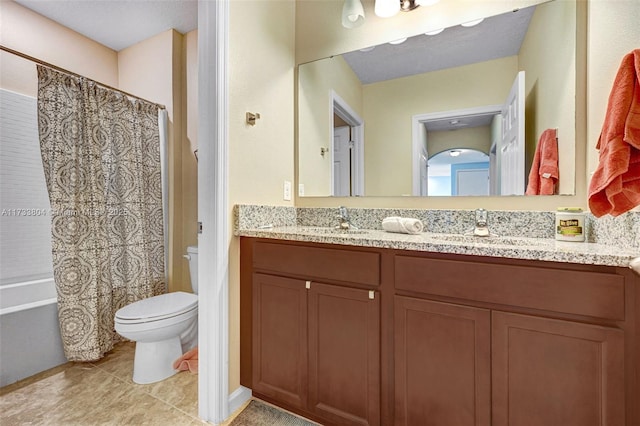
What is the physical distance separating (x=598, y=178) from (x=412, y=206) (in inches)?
31.7

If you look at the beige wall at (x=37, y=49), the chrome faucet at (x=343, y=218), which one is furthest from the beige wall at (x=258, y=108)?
the beige wall at (x=37, y=49)

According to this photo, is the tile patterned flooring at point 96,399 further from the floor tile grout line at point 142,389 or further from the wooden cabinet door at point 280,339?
the wooden cabinet door at point 280,339

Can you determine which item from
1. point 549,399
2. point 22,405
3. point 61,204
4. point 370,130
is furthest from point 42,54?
point 549,399

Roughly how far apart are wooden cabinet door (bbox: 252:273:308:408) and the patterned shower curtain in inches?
51.2

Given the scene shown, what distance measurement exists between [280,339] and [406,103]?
141 cm

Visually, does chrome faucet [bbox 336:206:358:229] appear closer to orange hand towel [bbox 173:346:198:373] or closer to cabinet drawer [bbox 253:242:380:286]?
cabinet drawer [bbox 253:242:380:286]

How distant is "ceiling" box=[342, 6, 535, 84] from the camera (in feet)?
4.61

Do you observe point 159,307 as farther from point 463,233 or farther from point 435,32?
point 435,32

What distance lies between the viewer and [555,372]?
89 centimetres

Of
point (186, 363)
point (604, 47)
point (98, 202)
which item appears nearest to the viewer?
point (604, 47)

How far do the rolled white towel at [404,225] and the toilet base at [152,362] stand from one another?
151 cm

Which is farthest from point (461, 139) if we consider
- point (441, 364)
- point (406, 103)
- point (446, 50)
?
point (441, 364)

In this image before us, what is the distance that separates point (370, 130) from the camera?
176cm

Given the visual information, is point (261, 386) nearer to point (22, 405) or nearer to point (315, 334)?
point (315, 334)
